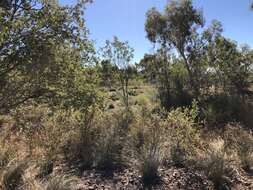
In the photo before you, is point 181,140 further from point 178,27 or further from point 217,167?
point 178,27

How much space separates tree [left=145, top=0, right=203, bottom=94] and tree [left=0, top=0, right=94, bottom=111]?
17860 millimetres

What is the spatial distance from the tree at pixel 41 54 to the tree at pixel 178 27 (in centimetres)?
1786

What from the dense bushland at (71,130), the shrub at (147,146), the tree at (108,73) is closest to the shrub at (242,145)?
the dense bushland at (71,130)

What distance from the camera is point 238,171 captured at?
857cm

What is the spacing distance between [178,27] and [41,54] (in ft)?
64.3

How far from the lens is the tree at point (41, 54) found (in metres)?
7.85

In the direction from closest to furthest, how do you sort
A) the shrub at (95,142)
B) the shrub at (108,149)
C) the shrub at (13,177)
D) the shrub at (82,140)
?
the shrub at (13,177)
the shrub at (108,149)
the shrub at (95,142)
the shrub at (82,140)

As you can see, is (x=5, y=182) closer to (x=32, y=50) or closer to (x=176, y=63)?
(x=32, y=50)

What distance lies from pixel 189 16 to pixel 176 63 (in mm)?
3373

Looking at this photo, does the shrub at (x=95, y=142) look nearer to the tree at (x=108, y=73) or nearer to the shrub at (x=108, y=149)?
the shrub at (x=108, y=149)

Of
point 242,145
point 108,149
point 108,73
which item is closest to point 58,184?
point 108,149

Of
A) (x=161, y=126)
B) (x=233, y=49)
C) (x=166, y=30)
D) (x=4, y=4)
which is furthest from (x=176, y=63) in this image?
(x=4, y=4)

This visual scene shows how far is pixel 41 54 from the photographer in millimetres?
8016

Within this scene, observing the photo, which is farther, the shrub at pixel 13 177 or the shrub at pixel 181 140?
the shrub at pixel 181 140
